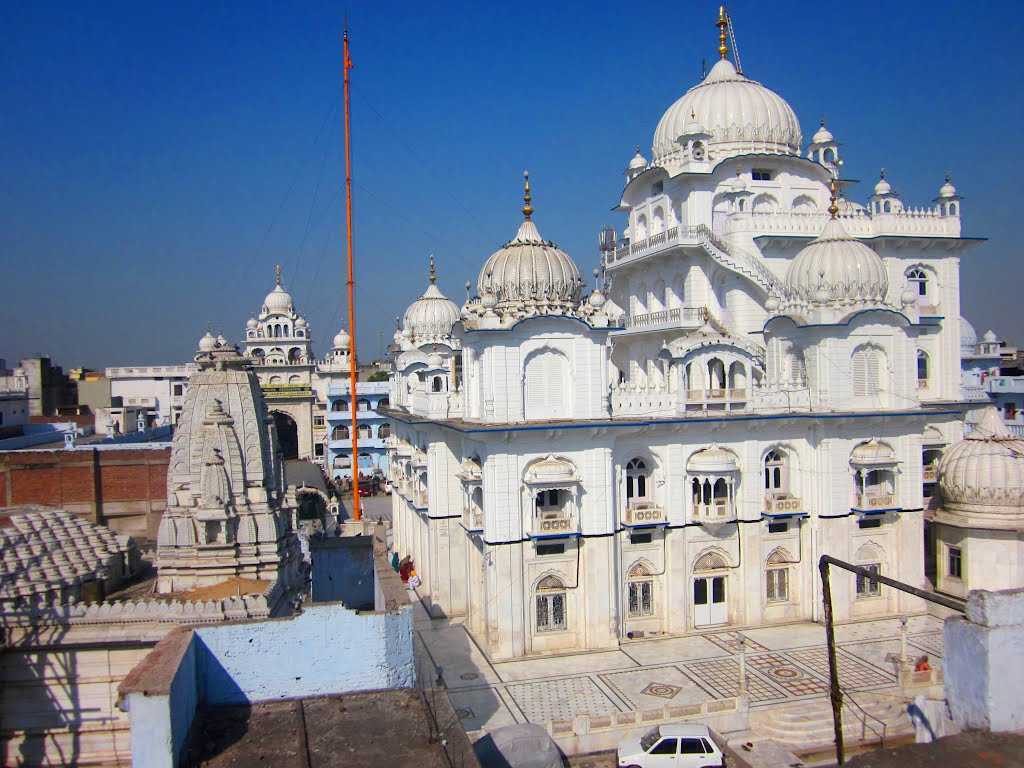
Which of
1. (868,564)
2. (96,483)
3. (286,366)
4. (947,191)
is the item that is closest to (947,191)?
(947,191)

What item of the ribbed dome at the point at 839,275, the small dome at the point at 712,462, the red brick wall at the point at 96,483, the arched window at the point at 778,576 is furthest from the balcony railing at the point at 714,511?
the red brick wall at the point at 96,483

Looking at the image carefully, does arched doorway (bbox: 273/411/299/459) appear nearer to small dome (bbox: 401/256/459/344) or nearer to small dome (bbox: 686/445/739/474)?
small dome (bbox: 401/256/459/344)

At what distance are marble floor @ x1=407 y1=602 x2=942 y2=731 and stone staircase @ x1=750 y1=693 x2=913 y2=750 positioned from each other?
622mm

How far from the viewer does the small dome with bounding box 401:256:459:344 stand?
37562 mm

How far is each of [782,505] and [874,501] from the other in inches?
120

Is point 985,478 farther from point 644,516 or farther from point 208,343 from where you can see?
point 208,343

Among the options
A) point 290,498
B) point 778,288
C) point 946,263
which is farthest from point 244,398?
point 946,263

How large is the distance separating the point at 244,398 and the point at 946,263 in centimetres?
2860

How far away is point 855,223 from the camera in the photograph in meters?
33.2

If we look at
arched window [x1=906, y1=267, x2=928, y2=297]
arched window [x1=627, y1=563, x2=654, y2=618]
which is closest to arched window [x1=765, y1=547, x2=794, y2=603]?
arched window [x1=627, y1=563, x2=654, y2=618]

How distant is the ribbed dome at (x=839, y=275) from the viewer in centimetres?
2725

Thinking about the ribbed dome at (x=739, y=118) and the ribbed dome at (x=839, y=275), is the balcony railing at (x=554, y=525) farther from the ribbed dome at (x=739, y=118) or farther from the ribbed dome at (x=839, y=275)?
the ribbed dome at (x=739, y=118)

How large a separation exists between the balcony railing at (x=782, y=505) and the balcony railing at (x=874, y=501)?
1.97m

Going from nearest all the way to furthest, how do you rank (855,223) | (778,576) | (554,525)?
(554,525), (778,576), (855,223)
